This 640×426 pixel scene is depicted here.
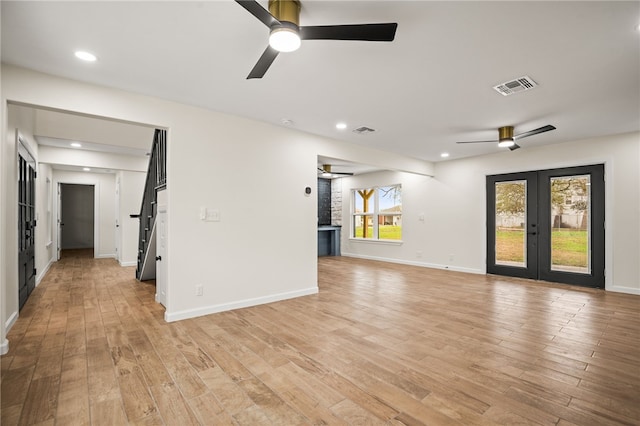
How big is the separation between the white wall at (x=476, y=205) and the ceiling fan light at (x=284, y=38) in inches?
235

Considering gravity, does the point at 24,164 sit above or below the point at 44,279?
above

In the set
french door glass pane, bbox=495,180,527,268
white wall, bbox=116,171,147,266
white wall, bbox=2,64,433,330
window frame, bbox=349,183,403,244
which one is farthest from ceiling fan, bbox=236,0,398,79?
white wall, bbox=116,171,147,266

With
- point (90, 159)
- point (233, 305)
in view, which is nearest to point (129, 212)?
point (90, 159)

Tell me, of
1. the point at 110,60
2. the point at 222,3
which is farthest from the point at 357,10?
the point at 110,60

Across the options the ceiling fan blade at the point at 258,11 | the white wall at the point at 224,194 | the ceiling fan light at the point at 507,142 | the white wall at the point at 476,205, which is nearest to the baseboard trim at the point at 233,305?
the white wall at the point at 224,194

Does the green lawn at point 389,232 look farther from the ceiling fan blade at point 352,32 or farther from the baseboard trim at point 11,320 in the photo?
the baseboard trim at point 11,320

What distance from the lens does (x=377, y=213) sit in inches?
360

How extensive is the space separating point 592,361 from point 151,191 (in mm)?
5933

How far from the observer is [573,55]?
2.59 metres

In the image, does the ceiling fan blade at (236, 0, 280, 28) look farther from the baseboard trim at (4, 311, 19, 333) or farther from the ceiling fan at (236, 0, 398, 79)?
the baseboard trim at (4, 311, 19, 333)

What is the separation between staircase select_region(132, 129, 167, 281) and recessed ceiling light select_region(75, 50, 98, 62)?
1395 millimetres

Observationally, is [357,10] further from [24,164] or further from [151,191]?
[24,164]

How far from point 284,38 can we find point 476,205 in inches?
247

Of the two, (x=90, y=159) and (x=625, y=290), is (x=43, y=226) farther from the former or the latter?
(x=625, y=290)
